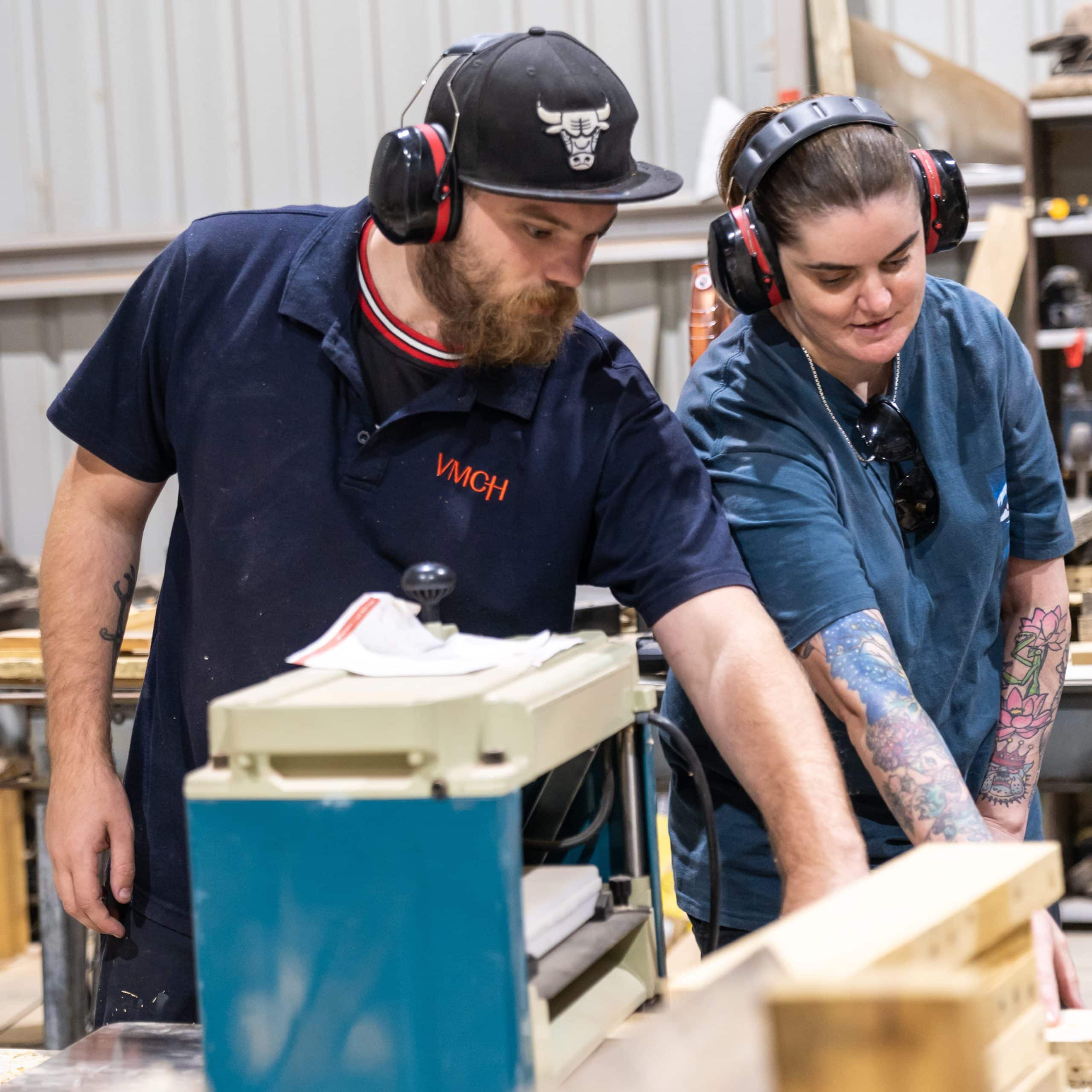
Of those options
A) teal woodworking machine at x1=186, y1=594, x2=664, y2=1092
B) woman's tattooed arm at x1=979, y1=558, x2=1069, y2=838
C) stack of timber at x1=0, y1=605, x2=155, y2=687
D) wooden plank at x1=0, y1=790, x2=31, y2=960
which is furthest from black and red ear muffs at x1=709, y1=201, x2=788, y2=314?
wooden plank at x1=0, y1=790, x2=31, y2=960

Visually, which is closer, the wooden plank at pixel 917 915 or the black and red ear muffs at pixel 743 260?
the wooden plank at pixel 917 915

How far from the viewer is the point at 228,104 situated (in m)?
4.37

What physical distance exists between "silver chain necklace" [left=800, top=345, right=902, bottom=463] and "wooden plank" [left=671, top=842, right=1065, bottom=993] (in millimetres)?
545

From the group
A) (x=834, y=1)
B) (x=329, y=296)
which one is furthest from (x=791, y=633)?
(x=834, y=1)

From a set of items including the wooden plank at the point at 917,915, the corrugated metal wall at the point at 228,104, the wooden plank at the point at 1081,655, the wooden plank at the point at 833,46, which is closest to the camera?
the wooden plank at the point at 917,915

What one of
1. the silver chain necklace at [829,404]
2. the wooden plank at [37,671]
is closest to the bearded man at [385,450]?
the silver chain necklace at [829,404]

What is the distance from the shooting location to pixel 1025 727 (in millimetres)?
1478

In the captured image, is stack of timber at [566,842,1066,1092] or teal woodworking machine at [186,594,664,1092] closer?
stack of timber at [566,842,1066,1092]

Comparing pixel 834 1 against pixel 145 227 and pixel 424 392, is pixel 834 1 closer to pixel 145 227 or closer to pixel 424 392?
pixel 145 227

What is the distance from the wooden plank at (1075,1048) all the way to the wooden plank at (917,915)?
0.29 meters

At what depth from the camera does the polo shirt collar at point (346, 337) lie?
135 centimetres

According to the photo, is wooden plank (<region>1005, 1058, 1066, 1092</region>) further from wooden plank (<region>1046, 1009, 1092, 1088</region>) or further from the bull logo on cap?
the bull logo on cap

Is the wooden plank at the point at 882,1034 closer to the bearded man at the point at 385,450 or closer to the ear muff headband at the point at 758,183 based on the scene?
the bearded man at the point at 385,450

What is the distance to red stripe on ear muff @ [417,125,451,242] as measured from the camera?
1249mm
